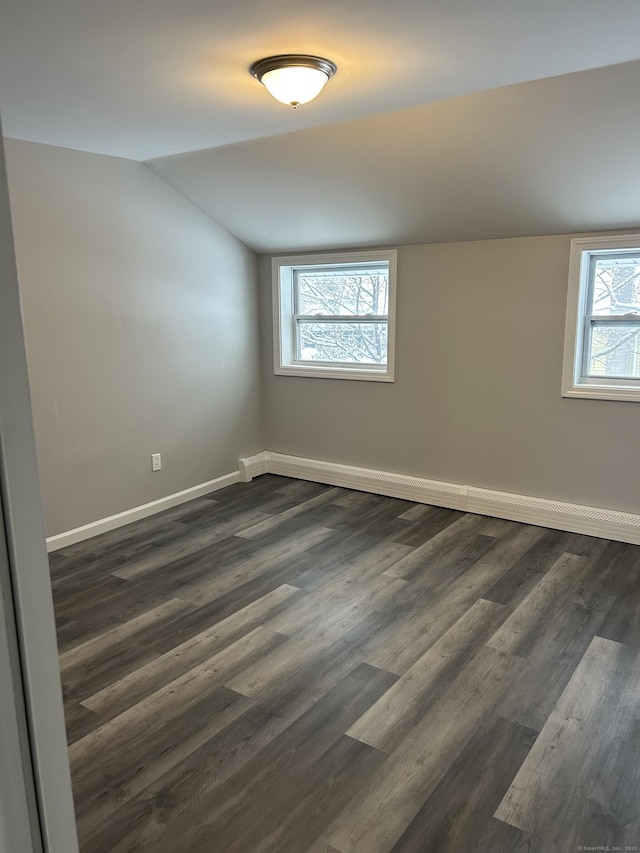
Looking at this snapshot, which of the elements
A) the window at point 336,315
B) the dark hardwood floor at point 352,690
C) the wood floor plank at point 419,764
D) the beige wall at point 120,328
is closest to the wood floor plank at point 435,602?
the dark hardwood floor at point 352,690

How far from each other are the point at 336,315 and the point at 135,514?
2.13 meters

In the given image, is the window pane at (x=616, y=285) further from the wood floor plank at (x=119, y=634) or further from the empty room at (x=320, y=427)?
the wood floor plank at (x=119, y=634)

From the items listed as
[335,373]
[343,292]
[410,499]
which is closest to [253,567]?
[410,499]

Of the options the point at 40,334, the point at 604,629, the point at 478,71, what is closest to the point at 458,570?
the point at 604,629

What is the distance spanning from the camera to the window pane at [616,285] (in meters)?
3.74

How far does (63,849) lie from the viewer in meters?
0.84

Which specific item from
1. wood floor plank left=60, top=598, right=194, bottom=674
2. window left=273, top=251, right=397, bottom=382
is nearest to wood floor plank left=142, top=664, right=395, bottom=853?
wood floor plank left=60, top=598, right=194, bottom=674

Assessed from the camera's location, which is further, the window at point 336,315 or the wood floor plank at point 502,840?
the window at point 336,315

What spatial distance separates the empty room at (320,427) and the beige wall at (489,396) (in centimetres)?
2

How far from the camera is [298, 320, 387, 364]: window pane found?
15.7 feet

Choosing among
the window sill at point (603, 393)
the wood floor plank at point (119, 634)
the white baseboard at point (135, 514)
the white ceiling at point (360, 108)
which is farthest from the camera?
the white baseboard at point (135, 514)

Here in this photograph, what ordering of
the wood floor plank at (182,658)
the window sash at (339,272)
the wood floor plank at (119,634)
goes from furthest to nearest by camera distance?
the window sash at (339,272)
the wood floor plank at (119,634)
the wood floor plank at (182,658)

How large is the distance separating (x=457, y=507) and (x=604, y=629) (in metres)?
1.63

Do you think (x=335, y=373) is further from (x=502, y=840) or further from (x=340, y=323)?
(x=502, y=840)
